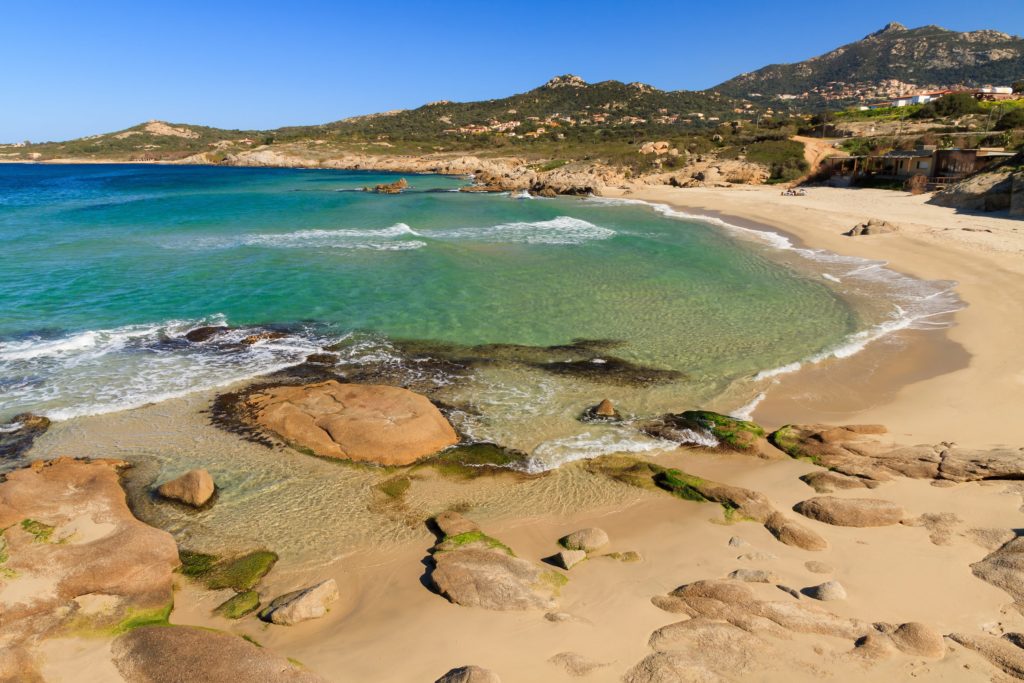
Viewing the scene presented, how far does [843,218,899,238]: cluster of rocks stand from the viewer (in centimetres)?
2844

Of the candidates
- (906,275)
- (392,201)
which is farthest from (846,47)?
(906,275)

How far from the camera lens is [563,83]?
482 ft

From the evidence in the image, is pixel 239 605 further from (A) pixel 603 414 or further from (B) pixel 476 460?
(A) pixel 603 414

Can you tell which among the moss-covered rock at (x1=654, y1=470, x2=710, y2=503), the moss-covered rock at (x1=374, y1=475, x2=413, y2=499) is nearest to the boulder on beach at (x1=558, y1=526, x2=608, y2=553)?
the moss-covered rock at (x1=654, y1=470, x2=710, y2=503)

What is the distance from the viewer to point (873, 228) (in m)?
28.7

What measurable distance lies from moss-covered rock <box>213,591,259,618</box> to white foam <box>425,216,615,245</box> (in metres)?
25.9

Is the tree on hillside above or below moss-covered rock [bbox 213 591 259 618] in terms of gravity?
above

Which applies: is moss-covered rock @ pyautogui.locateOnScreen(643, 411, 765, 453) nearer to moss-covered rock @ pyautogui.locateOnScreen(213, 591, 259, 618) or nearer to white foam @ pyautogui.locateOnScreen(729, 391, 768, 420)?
white foam @ pyautogui.locateOnScreen(729, 391, 768, 420)

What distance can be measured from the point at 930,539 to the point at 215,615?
904 cm

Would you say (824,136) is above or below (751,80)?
below

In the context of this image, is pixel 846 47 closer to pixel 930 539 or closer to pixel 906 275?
pixel 906 275

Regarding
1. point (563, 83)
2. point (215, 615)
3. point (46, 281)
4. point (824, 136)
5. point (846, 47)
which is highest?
point (846, 47)

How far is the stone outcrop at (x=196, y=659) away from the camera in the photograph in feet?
16.8

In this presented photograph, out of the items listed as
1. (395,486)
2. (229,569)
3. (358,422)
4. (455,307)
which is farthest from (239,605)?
(455,307)
